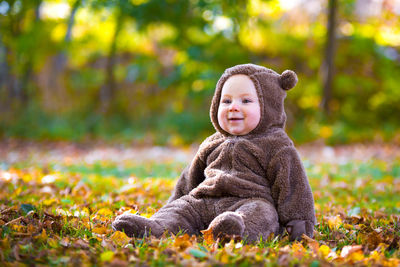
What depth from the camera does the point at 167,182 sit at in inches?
205

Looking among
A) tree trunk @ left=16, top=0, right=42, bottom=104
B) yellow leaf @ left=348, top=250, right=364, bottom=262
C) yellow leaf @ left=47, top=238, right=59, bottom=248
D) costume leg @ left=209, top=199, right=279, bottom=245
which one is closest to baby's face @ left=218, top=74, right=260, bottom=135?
costume leg @ left=209, top=199, right=279, bottom=245

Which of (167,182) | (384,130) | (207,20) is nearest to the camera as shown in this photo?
(167,182)

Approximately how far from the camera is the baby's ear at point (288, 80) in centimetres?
295

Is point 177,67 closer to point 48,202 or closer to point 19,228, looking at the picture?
point 48,202

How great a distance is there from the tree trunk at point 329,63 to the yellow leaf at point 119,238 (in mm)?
9823

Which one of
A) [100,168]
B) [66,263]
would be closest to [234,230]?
[66,263]

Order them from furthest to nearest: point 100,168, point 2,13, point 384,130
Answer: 1. point 2,13
2. point 384,130
3. point 100,168

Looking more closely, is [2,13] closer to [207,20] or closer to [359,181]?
[207,20]

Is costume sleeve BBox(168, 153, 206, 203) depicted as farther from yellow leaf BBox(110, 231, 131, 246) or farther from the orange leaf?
the orange leaf

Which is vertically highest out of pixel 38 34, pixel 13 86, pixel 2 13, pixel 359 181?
pixel 2 13

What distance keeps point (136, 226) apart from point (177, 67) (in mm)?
9973

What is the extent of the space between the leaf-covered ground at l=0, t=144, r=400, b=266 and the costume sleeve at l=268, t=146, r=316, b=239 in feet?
0.54

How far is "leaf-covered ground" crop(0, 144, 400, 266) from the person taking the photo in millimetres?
2150

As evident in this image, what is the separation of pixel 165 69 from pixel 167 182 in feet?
31.9
